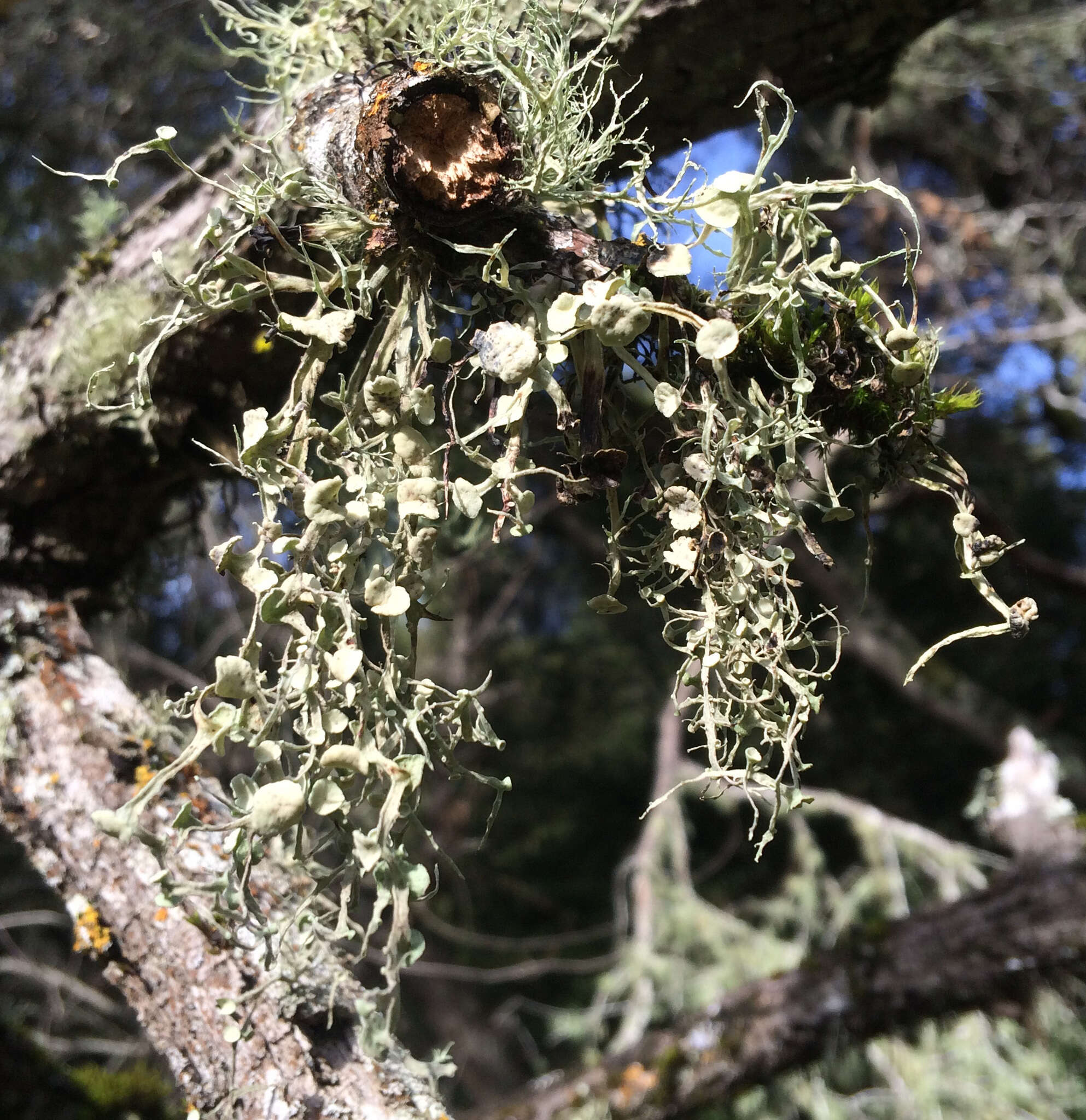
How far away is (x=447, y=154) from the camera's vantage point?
0.61 m

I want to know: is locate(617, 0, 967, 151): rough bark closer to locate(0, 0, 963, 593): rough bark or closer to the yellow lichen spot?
locate(0, 0, 963, 593): rough bark

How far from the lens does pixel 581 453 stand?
0.61 m

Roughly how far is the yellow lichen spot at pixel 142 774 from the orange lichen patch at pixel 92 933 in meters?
0.11

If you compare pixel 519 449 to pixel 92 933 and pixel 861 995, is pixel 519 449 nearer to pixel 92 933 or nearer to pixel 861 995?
pixel 92 933

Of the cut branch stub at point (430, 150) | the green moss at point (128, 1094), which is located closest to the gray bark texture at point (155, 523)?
the cut branch stub at point (430, 150)

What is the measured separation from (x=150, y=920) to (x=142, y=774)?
Result: 14cm

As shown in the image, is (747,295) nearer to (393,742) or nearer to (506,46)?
(506,46)

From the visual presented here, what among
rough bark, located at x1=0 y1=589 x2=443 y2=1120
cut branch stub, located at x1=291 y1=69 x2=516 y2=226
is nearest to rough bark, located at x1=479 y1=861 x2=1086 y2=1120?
rough bark, located at x1=0 y1=589 x2=443 y2=1120

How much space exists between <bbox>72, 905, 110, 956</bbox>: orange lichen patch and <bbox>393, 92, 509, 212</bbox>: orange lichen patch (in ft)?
2.12

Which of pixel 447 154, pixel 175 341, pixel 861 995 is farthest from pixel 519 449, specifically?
pixel 861 995

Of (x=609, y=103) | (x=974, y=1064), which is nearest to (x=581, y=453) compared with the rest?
(x=609, y=103)

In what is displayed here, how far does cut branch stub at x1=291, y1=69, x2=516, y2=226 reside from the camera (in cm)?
61

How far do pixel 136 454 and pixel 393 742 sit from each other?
557 millimetres

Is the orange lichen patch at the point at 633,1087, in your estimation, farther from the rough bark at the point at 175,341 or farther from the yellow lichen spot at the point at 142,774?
the rough bark at the point at 175,341
